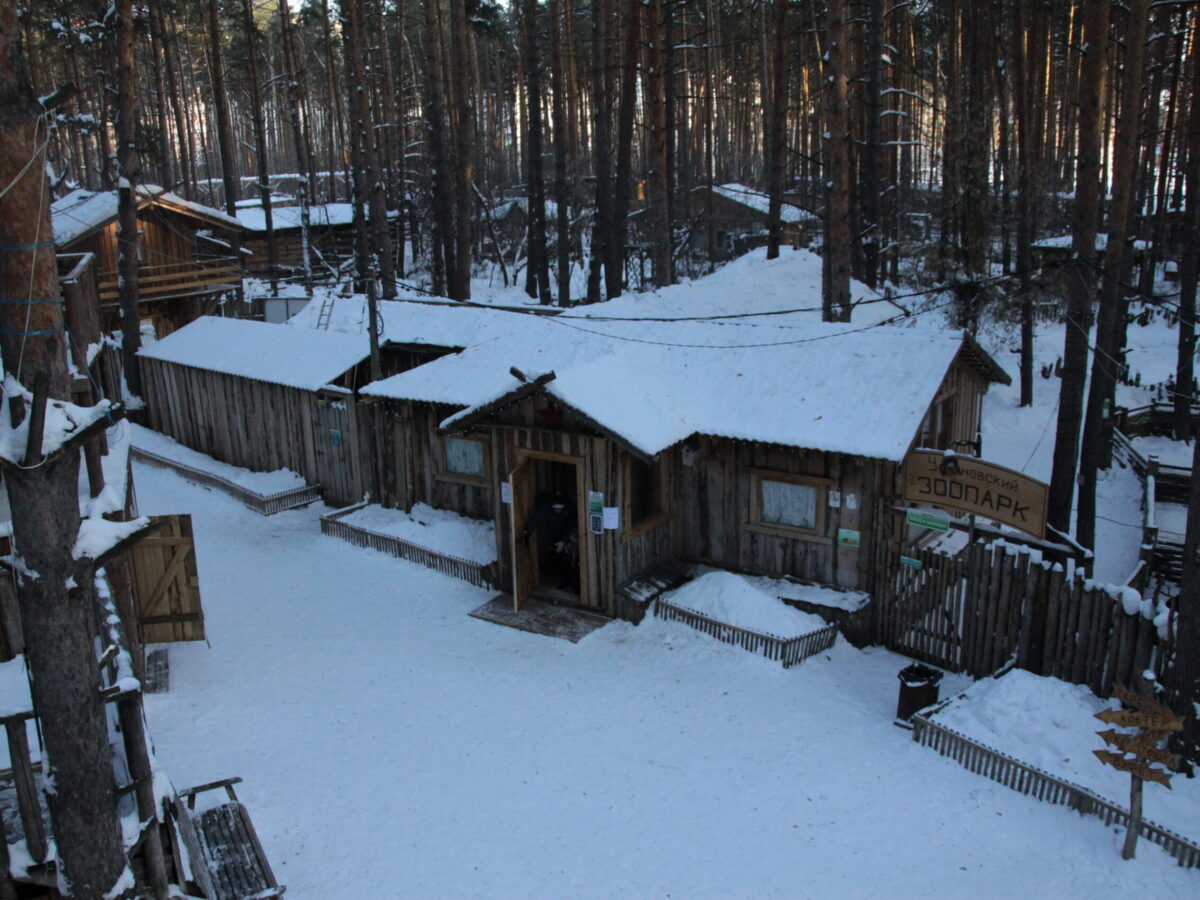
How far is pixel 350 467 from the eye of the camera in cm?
1766

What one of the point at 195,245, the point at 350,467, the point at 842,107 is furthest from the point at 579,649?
the point at 195,245

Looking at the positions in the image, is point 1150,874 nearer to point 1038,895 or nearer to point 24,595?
point 1038,895

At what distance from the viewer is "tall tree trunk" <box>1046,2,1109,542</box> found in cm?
1266

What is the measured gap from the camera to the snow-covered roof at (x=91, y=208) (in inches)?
960

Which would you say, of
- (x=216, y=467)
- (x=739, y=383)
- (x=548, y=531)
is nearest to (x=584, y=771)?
(x=548, y=531)

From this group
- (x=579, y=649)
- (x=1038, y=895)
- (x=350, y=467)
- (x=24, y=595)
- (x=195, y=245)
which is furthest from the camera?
(x=195, y=245)

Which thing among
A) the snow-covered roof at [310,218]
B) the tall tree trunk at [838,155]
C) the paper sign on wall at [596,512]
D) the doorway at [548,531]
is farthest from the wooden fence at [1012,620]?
the snow-covered roof at [310,218]

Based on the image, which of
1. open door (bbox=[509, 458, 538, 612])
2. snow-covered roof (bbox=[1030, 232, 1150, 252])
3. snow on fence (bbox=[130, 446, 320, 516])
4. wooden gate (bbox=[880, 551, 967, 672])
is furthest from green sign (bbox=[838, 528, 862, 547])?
snow-covered roof (bbox=[1030, 232, 1150, 252])

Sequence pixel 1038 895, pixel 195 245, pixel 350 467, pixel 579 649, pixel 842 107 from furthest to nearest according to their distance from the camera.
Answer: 1. pixel 195 245
2. pixel 350 467
3. pixel 842 107
4. pixel 579 649
5. pixel 1038 895

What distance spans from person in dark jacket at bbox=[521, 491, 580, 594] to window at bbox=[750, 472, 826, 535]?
8.78ft

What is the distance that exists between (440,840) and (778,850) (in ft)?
10.2

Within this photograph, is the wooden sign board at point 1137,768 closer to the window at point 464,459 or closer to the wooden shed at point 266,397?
the window at point 464,459

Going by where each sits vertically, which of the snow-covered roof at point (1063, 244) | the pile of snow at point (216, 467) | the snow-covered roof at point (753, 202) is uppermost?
the snow-covered roof at point (753, 202)

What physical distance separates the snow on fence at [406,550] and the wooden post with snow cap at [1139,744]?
8.89 meters
